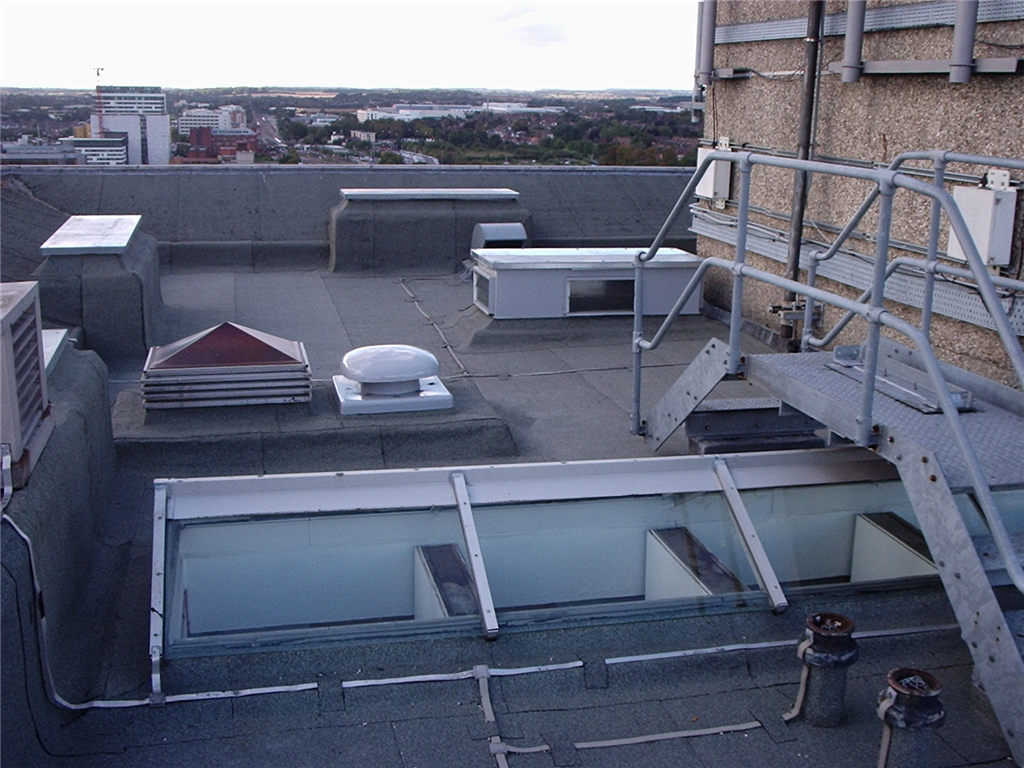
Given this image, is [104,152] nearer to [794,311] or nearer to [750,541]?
[794,311]

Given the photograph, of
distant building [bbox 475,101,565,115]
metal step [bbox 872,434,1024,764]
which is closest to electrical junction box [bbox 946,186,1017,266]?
metal step [bbox 872,434,1024,764]

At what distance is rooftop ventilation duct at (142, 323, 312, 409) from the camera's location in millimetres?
7285

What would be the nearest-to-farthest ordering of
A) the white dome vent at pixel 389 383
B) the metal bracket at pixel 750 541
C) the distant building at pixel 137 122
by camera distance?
the metal bracket at pixel 750 541 → the white dome vent at pixel 389 383 → the distant building at pixel 137 122

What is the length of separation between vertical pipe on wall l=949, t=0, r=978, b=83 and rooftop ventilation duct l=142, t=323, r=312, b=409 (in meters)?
4.96

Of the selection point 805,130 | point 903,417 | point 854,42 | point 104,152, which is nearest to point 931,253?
point 903,417

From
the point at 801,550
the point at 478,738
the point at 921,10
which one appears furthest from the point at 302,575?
the point at 921,10

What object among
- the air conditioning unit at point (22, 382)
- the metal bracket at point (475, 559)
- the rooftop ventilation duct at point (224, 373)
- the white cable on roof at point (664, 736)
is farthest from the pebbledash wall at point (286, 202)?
the white cable on roof at point (664, 736)

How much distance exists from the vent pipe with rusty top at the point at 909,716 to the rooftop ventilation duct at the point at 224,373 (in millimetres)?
5018

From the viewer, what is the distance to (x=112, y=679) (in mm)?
4117

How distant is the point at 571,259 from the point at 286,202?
6.21 meters

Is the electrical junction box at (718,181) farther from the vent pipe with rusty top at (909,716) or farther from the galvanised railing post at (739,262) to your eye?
the vent pipe with rusty top at (909,716)

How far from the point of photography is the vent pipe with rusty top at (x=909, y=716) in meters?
3.28

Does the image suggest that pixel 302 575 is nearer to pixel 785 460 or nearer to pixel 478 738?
pixel 478 738

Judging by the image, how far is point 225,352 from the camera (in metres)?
7.46
